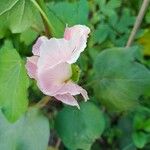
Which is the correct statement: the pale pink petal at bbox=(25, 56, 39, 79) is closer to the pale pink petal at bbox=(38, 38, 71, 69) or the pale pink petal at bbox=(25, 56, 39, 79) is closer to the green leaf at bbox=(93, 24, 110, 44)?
the pale pink petal at bbox=(38, 38, 71, 69)

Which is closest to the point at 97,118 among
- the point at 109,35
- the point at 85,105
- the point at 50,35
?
the point at 85,105

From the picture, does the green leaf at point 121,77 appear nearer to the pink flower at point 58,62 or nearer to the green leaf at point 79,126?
the green leaf at point 79,126

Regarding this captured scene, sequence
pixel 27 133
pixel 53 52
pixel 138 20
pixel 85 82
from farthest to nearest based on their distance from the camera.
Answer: pixel 138 20 → pixel 85 82 → pixel 27 133 → pixel 53 52

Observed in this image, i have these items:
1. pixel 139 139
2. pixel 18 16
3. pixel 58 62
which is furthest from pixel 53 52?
pixel 139 139

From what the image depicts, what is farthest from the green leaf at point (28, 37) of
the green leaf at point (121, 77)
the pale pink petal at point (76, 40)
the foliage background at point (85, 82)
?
the pale pink petal at point (76, 40)

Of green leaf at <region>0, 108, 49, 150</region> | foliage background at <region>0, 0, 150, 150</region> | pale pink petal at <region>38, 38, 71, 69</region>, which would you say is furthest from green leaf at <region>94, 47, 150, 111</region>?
pale pink petal at <region>38, 38, 71, 69</region>

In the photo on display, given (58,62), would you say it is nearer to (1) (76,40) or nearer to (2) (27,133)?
(1) (76,40)
